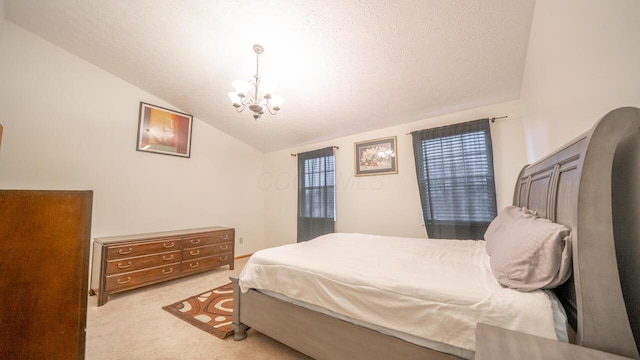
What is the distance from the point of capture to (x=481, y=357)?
1.99ft

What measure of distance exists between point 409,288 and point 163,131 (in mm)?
3887

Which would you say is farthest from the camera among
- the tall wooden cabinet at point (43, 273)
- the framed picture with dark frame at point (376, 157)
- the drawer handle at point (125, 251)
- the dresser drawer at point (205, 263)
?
the framed picture with dark frame at point (376, 157)

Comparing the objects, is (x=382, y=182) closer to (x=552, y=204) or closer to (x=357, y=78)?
(x=357, y=78)

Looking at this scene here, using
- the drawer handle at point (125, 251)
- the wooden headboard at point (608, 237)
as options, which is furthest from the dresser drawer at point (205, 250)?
the wooden headboard at point (608, 237)

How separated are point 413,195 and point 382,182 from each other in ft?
1.62

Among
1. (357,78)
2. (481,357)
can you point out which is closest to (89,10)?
(357,78)

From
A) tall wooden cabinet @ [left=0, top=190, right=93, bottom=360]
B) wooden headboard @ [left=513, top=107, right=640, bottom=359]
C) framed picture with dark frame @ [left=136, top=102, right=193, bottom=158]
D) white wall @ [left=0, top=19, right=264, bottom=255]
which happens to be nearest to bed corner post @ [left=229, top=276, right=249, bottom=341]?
tall wooden cabinet @ [left=0, top=190, right=93, bottom=360]

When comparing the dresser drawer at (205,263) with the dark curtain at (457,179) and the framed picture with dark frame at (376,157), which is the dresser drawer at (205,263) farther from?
the dark curtain at (457,179)

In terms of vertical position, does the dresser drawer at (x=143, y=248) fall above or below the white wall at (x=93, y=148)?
below

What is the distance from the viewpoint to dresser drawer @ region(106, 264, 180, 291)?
2455 mm

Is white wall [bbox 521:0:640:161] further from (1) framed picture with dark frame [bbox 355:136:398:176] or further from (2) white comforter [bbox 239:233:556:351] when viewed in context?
(1) framed picture with dark frame [bbox 355:136:398:176]

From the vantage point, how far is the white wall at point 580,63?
776mm

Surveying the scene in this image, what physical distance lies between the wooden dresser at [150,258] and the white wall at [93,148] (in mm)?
539

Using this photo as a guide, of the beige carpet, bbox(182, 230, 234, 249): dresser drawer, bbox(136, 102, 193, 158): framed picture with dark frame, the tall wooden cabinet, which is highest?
bbox(136, 102, 193, 158): framed picture with dark frame
